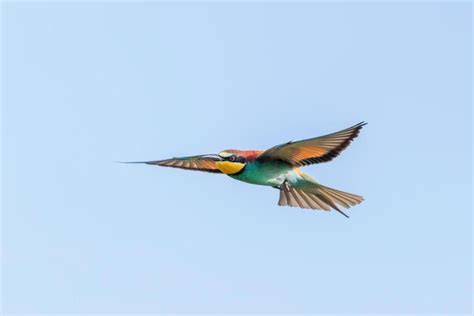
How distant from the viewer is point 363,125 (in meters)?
5.61

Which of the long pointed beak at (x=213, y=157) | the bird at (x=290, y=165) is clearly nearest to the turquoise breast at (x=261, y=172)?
the bird at (x=290, y=165)

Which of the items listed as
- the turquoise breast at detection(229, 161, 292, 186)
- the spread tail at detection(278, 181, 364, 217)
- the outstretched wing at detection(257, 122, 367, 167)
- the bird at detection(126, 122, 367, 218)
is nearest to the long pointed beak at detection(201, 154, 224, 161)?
the bird at detection(126, 122, 367, 218)

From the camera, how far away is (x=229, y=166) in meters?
6.20

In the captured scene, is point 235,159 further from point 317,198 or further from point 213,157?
point 317,198

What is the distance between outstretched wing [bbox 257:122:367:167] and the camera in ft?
19.0

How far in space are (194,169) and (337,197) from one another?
91 cm

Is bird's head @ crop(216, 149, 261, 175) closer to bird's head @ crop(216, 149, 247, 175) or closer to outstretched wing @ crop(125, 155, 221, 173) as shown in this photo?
bird's head @ crop(216, 149, 247, 175)

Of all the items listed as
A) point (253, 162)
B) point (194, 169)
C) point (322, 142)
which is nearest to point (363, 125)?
point (322, 142)

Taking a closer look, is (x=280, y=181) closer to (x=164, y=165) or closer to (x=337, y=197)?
(x=337, y=197)

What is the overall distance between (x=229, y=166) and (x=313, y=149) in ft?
1.71

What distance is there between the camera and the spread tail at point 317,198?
21.1 feet

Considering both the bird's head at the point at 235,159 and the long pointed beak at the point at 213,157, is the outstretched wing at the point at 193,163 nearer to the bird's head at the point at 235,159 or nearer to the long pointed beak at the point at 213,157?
the long pointed beak at the point at 213,157

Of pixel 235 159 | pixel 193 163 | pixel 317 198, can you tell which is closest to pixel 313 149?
pixel 235 159

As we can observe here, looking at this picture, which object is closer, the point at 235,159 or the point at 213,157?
the point at 235,159
